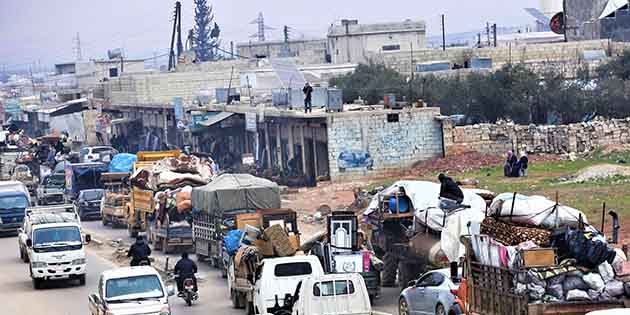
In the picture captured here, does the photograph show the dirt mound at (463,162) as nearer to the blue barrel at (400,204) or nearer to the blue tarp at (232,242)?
the blue tarp at (232,242)

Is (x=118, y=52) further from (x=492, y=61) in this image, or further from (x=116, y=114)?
(x=492, y=61)

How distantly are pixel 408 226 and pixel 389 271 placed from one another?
123 cm

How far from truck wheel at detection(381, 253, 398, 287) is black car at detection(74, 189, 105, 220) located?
27427 millimetres

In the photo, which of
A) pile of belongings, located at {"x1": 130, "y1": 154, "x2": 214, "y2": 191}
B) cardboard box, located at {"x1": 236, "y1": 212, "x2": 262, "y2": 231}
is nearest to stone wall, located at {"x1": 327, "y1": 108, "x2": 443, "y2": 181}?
pile of belongings, located at {"x1": 130, "y1": 154, "x2": 214, "y2": 191}

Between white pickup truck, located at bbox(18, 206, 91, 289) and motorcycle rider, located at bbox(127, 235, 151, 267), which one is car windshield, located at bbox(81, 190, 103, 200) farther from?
motorcycle rider, located at bbox(127, 235, 151, 267)

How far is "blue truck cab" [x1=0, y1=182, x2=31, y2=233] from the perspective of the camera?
48.6 metres

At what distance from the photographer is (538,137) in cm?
5528

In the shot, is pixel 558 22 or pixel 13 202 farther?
pixel 558 22

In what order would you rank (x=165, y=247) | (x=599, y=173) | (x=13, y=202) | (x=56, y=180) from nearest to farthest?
(x=165, y=247)
(x=599, y=173)
(x=13, y=202)
(x=56, y=180)

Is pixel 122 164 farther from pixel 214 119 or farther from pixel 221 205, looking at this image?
pixel 221 205

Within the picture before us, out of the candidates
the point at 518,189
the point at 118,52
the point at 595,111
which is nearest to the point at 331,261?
the point at 518,189

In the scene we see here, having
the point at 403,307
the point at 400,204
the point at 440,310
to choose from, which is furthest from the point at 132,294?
the point at 400,204

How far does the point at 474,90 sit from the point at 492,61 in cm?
2181

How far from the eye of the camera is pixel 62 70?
199m
